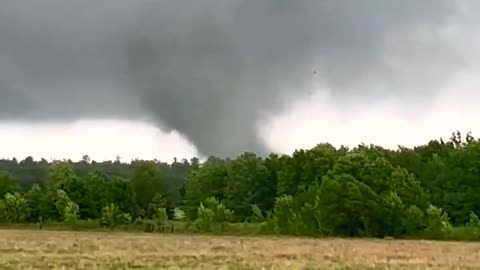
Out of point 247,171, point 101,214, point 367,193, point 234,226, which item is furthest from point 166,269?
point 247,171

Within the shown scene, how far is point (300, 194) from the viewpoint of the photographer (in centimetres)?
10506

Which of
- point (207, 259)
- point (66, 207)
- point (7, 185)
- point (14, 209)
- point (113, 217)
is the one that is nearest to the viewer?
point (207, 259)

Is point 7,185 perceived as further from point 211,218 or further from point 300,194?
point 300,194

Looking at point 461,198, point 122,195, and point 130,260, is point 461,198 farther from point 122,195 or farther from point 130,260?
point 130,260

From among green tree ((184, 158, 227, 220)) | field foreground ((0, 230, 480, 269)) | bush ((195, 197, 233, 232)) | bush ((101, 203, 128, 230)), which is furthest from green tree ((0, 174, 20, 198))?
field foreground ((0, 230, 480, 269))

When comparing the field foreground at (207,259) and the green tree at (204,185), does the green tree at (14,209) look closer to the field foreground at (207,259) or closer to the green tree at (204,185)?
the green tree at (204,185)

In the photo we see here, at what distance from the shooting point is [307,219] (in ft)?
297

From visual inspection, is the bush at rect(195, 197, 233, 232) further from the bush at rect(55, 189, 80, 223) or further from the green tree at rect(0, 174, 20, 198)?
the green tree at rect(0, 174, 20, 198)

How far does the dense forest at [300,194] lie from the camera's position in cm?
8375

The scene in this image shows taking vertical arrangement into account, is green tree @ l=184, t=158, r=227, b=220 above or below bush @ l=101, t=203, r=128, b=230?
above

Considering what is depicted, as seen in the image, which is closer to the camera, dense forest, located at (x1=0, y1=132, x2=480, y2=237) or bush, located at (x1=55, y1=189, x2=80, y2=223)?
dense forest, located at (x1=0, y1=132, x2=480, y2=237)

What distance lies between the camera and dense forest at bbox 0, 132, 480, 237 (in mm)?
83750

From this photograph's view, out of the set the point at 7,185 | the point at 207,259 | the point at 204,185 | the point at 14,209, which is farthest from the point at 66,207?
the point at 207,259

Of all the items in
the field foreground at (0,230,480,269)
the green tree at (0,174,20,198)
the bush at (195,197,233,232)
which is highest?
the green tree at (0,174,20,198)
